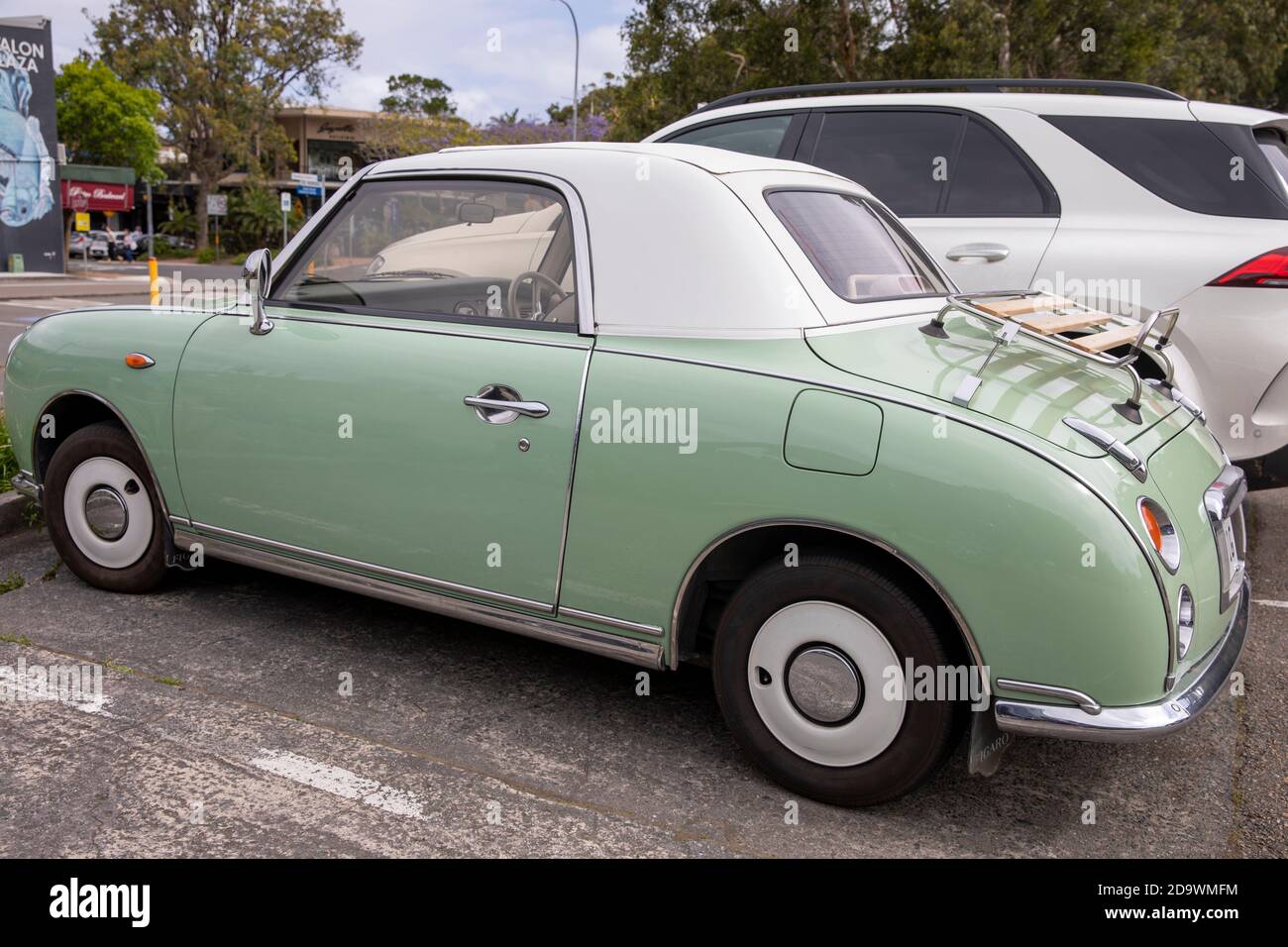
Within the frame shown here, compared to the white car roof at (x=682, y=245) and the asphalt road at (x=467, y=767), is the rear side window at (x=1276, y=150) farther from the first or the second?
the white car roof at (x=682, y=245)

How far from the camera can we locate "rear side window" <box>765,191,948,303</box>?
A: 130 inches

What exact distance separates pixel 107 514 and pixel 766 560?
2.70 m

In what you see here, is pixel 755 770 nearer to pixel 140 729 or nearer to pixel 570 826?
pixel 570 826

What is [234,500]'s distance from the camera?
3.84 meters

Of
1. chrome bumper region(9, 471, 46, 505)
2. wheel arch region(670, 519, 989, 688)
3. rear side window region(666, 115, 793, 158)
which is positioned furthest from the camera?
rear side window region(666, 115, 793, 158)

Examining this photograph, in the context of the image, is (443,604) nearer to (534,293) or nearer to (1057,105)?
(534,293)

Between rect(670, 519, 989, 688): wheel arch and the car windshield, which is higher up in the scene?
the car windshield

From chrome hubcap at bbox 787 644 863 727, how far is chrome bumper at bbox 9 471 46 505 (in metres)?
3.18

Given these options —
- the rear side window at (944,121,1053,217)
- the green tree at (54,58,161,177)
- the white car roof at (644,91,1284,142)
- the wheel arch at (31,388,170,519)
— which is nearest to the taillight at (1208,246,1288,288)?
the white car roof at (644,91,1284,142)

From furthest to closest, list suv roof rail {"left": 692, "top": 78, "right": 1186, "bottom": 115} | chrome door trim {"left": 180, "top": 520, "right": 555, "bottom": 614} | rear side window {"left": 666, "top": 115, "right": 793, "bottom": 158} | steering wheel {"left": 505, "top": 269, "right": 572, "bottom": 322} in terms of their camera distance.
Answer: rear side window {"left": 666, "top": 115, "right": 793, "bottom": 158} → suv roof rail {"left": 692, "top": 78, "right": 1186, "bottom": 115} → steering wheel {"left": 505, "top": 269, "right": 572, "bottom": 322} → chrome door trim {"left": 180, "top": 520, "right": 555, "bottom": 614}

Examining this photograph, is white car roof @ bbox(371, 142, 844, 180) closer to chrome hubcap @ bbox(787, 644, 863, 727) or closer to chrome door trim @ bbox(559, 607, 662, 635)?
chrome door trim @ bbox(559, 607, 662, 635)

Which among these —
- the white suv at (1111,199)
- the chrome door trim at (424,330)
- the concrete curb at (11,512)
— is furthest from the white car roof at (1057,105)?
the concrete curb at (11,512)

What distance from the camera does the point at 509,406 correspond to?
3.19m
